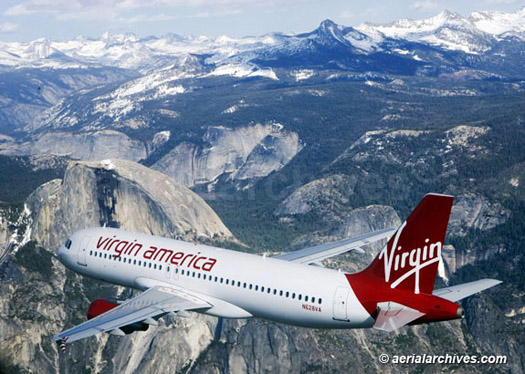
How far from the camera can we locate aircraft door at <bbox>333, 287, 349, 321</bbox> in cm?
7404

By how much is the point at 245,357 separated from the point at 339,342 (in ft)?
90.6

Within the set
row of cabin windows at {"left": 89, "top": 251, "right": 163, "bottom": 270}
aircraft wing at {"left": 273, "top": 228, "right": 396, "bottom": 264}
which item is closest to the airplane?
row of cabin windows at {"left": 89, "top": 251, "right": 163, "bottom": 270}

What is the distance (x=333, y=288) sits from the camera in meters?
75.6

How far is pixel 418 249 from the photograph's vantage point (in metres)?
67.4

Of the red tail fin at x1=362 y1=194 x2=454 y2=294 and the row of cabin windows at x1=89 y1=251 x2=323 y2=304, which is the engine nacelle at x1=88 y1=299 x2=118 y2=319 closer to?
the row of cabin windows at x1=89 y1=251 x2=323 y2=304

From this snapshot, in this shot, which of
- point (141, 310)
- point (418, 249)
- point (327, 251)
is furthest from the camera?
point (327, 251)

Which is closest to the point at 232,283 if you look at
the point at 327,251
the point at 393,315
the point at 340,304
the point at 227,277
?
the point at 227,277

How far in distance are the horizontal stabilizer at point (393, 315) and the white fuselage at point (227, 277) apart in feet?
8.95

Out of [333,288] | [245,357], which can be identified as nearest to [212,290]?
[333,288]

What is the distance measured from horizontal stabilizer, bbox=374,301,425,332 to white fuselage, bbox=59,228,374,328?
107 inches

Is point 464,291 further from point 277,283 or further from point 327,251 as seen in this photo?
point 327,251

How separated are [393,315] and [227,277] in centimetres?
2288

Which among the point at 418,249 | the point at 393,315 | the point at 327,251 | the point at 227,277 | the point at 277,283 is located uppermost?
the point at 418,249

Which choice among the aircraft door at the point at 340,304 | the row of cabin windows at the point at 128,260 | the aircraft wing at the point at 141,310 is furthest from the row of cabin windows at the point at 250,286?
the row of cabin windows at the point at 128,260
